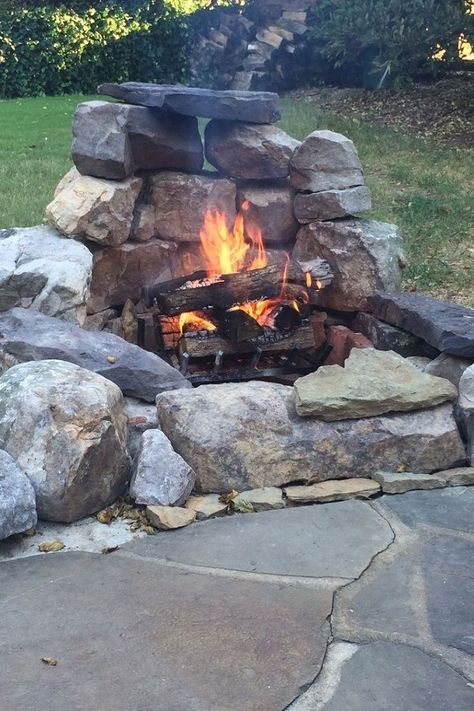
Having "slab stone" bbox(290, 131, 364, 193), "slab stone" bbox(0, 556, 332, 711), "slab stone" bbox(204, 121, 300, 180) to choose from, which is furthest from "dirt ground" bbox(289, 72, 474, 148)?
"slab stone" bbox(0, 556, 332, 711)

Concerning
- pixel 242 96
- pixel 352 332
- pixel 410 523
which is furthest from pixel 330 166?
pixel 410 523

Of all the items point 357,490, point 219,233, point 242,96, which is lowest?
point 357,490

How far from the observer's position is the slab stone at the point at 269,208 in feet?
17.4

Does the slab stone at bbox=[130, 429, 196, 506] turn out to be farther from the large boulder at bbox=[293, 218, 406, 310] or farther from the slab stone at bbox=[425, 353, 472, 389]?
the large boulder at bbox=[293, 218, 406, 310]

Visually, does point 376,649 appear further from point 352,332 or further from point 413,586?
point 352,332

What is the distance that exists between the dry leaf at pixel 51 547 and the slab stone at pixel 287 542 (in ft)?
0.80

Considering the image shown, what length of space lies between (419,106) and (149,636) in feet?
34.4

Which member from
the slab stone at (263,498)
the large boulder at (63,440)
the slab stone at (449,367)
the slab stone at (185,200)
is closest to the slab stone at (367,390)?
the slab stone at (449,367)

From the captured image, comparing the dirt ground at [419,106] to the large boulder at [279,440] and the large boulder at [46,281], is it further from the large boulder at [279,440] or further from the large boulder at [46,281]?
the large boulder at [279,440]

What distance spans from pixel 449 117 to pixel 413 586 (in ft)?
30.7

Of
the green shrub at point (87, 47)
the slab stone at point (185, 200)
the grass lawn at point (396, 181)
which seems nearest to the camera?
the slab stone at point (185, 200)

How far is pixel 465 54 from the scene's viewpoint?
36.2ft

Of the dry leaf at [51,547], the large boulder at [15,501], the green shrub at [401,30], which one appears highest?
the green shrub at [401,30]

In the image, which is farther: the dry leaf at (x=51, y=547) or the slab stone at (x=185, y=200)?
the slab stone at (x=185, y=200)
